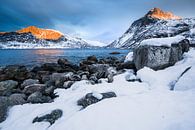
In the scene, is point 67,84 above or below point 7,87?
above

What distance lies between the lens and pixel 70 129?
4.79 metres

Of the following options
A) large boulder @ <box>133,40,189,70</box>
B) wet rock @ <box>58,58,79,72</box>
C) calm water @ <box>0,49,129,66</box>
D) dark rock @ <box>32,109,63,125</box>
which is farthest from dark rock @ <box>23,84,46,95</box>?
calm water @ <box>0,49,129,66</box>

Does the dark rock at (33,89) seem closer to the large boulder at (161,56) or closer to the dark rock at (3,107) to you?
the dark rock at (3,107)

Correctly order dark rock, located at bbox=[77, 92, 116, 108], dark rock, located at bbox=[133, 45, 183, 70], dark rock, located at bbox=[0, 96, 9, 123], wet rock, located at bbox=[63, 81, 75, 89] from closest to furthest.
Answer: dark rock, located at bbox=[77, 92, 116, 108] → dark rock, located at bbox=[0, 96, 9, 123] → dark rock, located at bbox=[133, 45, 183, 70] → wet rock, located at bbox=[63, 81, 75, 89]

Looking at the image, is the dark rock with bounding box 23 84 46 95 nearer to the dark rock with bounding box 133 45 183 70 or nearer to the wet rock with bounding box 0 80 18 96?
the wet rock with bounding box 0 80 18 96

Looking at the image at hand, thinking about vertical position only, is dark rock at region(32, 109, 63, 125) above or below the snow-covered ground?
below

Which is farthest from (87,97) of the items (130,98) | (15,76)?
(15,76)

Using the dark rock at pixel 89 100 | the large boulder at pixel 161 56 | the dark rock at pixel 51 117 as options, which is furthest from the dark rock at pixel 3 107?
the large boulder at pixel 161 56

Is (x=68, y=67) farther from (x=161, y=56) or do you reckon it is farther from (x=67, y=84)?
(x=161, y=56)

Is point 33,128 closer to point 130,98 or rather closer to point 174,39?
point 130,98

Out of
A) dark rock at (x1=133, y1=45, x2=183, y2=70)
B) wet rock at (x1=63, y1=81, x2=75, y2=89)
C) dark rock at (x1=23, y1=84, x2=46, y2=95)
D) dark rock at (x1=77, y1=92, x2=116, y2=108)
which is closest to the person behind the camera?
dark rock at (x1=77, y1=92, x2=116, y2=108)

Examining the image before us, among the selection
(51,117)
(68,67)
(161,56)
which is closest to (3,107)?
(51,117)

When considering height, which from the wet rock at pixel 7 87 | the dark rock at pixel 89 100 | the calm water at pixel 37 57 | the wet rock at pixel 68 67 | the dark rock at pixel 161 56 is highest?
the dark rock at pixel 161 56

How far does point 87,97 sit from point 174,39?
777 centimetres
